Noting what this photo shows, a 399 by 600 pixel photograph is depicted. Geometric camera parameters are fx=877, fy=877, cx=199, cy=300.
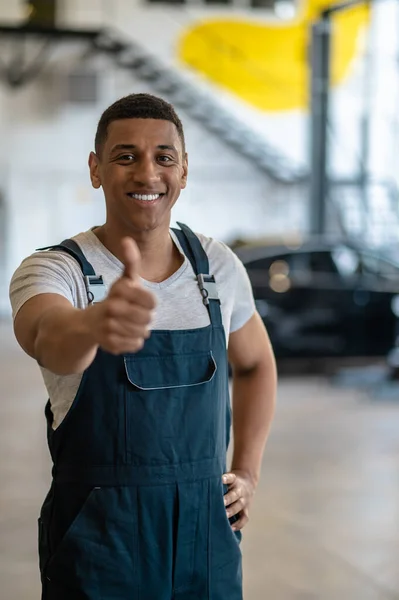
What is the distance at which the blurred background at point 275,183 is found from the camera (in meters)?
5.86

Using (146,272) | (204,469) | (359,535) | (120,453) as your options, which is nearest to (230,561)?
(204,469)

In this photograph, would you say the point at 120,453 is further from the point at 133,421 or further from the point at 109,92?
the point at 109,92

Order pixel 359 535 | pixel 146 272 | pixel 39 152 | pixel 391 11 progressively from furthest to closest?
1. pixel 39 152
2. pixel 391 11
3. pixel 359 535
4. pixel 146 272

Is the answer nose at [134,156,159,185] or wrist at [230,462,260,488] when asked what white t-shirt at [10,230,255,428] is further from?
wrist at [230,462,260,488]

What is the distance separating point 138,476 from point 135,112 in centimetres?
67

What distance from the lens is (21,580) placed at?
12.3 feet

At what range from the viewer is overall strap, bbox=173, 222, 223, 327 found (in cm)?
170

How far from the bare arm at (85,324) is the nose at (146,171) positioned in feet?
0.89

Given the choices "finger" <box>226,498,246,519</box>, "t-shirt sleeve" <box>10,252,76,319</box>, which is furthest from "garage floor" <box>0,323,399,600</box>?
"t-shirt sleeve" <box>10,252,76,319</box>

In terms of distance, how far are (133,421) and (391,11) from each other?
483 inches

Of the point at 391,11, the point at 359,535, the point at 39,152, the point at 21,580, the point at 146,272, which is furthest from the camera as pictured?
the point at 39,152

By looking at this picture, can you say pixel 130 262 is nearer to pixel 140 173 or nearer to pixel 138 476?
pixel 140 173

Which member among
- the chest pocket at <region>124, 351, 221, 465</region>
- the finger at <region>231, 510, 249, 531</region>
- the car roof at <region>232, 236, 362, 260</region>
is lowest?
the car roof at <region>232, 236, 362, 260</region>

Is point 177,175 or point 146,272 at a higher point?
point 177,175
